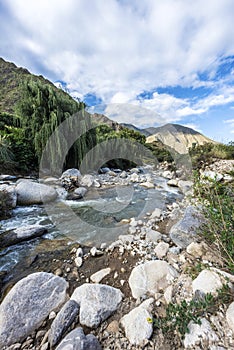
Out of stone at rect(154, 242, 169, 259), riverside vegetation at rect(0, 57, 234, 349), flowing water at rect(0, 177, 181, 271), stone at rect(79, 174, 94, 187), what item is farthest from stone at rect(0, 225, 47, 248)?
stone at rect(79, 174, 94, 187)

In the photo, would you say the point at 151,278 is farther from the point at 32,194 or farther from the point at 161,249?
the point at 32,194

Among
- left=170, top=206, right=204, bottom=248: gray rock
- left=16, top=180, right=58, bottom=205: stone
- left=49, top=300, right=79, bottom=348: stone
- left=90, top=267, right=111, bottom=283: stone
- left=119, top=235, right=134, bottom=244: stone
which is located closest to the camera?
left=49, top=300, right=79, bottom=348: stone

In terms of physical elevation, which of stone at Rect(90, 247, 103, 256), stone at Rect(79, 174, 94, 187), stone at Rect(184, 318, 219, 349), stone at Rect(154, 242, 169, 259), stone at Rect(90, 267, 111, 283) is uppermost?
stone at Rect(79, 174, 94, 187)

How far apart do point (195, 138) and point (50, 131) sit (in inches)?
449

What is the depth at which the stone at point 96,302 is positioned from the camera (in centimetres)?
143

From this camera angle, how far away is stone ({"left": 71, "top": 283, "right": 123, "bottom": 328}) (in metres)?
1.43

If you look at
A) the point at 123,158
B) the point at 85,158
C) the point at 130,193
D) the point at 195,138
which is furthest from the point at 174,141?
the point at 130,193

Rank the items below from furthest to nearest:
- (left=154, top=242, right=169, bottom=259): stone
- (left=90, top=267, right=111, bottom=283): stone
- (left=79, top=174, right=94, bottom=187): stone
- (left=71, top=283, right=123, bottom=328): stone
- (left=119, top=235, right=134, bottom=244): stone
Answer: (left=79, top=174, right=94, bottom=187): stone → (left=119, top=235, right=134, bottom=244): stone → (left=154, top=242, right=169, bottom=259): stone → (left=90, top=267, right=111, bottom=283): stone → (left=71, top=283, right=123, bottom=328): stone

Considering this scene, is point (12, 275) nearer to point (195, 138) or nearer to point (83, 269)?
point (83, 269)

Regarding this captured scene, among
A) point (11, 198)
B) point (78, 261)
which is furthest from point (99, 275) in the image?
point (11, 198)

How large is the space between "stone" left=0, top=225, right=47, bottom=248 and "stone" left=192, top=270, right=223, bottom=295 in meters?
2.71

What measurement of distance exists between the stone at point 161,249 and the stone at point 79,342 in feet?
4.38

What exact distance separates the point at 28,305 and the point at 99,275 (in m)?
0.81

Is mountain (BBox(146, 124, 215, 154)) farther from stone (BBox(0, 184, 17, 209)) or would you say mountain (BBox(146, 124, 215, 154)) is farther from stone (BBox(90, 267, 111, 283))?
stone (BBox(90, 267, 111, 283))
